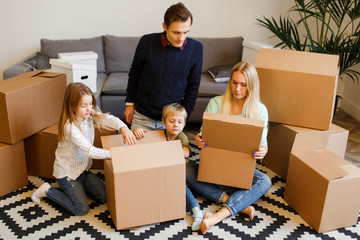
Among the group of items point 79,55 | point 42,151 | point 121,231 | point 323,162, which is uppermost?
point 79,55

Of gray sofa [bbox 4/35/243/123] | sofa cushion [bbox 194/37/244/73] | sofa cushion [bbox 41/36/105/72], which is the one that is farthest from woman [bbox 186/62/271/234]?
sofa cushion [bbox 41/36/105/72]

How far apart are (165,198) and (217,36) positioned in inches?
92.2

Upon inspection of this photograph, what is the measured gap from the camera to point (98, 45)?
11.0ft

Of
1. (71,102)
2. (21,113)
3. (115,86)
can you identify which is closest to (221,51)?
(115,86)

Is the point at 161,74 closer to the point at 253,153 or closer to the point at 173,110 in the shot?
the point at 173,110

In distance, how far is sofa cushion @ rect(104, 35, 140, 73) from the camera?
3.36 m

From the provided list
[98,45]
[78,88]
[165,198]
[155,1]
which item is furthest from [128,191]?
[155,1]

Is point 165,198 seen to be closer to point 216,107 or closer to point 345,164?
point 216,107

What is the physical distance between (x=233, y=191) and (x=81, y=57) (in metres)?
1.75

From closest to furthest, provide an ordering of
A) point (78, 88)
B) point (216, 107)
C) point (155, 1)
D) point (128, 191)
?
point (128, 191) < point (78, 88) < point (216, 107) < point (155, 1)

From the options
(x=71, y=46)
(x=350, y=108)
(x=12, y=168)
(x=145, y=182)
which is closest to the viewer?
(x=145, y=182)

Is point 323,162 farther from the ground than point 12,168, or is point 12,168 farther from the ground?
point 323,162

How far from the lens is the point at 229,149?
187 centimetres

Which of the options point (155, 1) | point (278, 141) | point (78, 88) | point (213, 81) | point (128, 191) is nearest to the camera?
point (128, 191)
